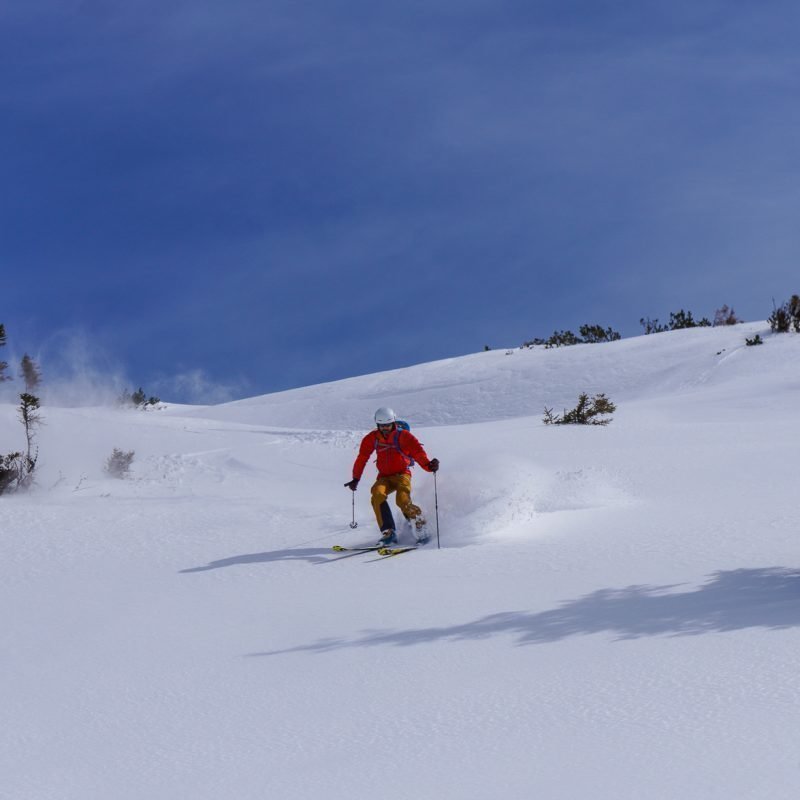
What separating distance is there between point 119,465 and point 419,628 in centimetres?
812

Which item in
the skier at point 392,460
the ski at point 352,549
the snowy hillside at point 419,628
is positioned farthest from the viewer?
the skier at point 392,460

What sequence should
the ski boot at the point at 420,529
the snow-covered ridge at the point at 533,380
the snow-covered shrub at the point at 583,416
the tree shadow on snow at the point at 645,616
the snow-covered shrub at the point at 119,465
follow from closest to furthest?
the tree shadow on snow at the point at 645,616, the ski boot at the point at 420,529, the snow-covered shrub at the point at 119,465, the snow-covered shrub at the point at 583,416, the snow-covered ridge at the point at 533,380

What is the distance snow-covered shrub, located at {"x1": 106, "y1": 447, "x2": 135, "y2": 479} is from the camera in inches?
484

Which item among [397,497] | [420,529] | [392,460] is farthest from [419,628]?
[392,460]

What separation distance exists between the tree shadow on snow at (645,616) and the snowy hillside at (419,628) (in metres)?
0.02

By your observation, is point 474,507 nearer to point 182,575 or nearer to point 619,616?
point 182,575

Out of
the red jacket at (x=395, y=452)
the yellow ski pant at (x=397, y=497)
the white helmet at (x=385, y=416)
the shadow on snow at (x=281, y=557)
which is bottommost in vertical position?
the shadow on snow at (x=281, y=557)

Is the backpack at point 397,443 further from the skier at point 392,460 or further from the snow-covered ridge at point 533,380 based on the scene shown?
the snow-covered ridge at point 533,380

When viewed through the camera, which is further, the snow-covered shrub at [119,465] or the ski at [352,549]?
the snow-covered shrub at [119,465]

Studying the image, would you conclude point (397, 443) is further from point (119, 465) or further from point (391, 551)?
point (119, 465)

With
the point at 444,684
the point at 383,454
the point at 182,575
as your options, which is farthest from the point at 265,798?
the point at 383,454

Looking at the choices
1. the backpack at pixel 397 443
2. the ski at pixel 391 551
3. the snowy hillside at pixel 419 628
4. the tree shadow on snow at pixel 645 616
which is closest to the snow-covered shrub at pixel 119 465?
the snowy hillside at pixel 419 628

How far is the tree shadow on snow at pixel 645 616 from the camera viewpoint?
15.8 feet

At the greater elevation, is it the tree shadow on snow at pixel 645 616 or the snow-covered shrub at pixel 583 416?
the snow-covered shrub at pixel 583 416
